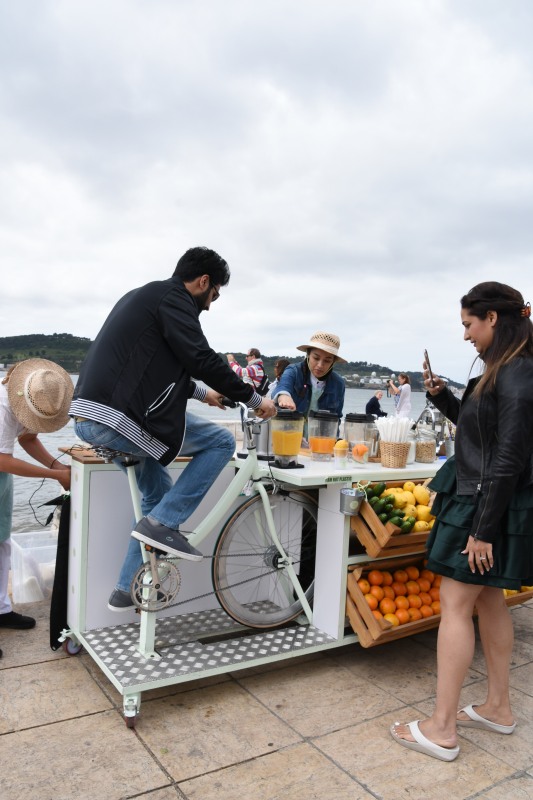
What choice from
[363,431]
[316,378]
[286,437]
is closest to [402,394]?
[316,378]

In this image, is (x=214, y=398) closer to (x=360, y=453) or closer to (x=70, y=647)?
(x=360, y=453)

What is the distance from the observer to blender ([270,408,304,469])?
3.20m

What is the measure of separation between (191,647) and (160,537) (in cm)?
67

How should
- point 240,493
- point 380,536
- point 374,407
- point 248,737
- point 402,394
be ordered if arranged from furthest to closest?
point 374,407
point 402,394
point 240,493
point 380,536
point 248,737

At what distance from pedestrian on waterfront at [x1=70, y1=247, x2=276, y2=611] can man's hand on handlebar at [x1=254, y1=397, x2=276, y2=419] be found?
0.04 metres

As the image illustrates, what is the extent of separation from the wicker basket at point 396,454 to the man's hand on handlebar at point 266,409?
3.22 ft

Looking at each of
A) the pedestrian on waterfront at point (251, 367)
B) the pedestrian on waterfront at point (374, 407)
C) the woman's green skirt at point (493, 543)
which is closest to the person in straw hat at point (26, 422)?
the woman's green skirt at point (493, 543)

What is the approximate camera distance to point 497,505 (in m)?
2.19

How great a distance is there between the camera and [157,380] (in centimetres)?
260

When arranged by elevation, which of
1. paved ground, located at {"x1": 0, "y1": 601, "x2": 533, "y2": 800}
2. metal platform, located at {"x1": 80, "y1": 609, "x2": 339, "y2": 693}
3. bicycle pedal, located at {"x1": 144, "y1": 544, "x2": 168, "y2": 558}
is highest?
bicycle pedal, located at {"x1": 144, "y1": 544, "x2": 168, "y2": 558}

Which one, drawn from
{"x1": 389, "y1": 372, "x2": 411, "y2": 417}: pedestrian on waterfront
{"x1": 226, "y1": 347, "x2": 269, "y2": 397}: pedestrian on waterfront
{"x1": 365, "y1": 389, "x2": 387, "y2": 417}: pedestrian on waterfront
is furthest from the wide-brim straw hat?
{"x1": 365, "y1": 389, "x2": 387, "y2": 417}: pedestrian on waterfront

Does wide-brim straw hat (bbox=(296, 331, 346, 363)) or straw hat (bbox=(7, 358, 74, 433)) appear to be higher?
wide-brim straw hat (bbox=(296, 331, 346, 363))

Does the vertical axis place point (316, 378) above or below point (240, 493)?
above

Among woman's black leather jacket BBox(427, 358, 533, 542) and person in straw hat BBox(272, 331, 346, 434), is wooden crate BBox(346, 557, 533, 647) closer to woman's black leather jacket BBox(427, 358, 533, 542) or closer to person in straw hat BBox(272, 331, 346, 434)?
woman's black leather jacket BBox(427, 358, 533, 542)
